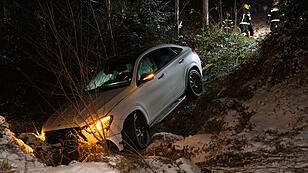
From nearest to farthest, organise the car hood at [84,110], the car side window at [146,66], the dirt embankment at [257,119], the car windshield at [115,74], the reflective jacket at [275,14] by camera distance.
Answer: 1. the dirt embankment at [257,119]
2. the car hood at [84,110]
3. the car windshield at [115,74]
4. the car side window at [146,66]
5. the reflective jacket at [275,14]

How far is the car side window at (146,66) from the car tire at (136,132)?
93 centimetres

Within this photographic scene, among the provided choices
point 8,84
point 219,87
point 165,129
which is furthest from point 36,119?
point 219,87

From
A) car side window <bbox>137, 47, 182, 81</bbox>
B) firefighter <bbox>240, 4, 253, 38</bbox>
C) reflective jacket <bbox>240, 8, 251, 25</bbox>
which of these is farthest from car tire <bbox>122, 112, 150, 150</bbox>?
reflective jacket <bbox>240, 8, 251, 25</bbox>

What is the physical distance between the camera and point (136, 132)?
4973 millimetres

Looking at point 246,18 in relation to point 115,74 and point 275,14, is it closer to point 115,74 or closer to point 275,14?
point 275,14

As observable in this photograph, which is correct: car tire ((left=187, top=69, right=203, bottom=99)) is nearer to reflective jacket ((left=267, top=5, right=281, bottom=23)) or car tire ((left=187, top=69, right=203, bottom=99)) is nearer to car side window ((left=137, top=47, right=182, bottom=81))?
car side window ((left=137, top=47, right=182, bottom=81))

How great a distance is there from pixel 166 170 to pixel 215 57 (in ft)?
24.3

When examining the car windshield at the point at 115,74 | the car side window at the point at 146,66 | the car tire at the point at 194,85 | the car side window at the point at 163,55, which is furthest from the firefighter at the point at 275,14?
the car windshield at the point at 115,74

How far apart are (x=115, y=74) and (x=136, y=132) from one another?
1388 millimetres

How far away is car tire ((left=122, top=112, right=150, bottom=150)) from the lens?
16.1 ft

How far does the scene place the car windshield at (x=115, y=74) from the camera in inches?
218

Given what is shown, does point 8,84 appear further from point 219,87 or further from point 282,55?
point 282,55

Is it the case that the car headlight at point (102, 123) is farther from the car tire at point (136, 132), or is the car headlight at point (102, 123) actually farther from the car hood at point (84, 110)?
the car tire at point (136, 132)

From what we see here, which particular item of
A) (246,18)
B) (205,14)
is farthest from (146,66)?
(205,14)
